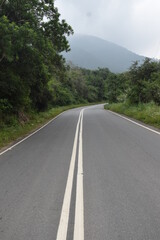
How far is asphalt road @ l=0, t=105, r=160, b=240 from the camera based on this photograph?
302cm

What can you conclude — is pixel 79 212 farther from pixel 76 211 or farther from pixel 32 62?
pixel 32 62

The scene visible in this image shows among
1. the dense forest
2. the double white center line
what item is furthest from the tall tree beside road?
the double white center line

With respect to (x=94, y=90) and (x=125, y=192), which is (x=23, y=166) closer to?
(x=125, y=192)

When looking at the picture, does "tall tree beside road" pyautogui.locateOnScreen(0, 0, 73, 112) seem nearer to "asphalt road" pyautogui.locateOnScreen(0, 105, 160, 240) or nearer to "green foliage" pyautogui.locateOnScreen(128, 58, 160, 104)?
"asphalt road" pyautogui.locateOnScreen(0, 105, 160, 240)

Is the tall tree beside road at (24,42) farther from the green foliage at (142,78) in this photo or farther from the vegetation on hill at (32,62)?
the green foliage at (142,78)

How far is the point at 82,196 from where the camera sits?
409 cm

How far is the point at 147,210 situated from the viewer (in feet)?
11.4

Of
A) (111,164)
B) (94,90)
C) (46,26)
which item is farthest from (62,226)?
(94,90)

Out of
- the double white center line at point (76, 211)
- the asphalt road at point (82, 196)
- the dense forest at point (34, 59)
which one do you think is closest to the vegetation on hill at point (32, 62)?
the dense forest at point (34, 59)

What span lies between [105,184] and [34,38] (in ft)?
28.8

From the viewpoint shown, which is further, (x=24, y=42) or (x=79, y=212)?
(x=24, y=42)

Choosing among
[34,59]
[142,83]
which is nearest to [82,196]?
[34,59]

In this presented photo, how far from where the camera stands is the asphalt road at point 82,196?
302 cm

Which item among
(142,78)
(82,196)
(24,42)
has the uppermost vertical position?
(24,42)
